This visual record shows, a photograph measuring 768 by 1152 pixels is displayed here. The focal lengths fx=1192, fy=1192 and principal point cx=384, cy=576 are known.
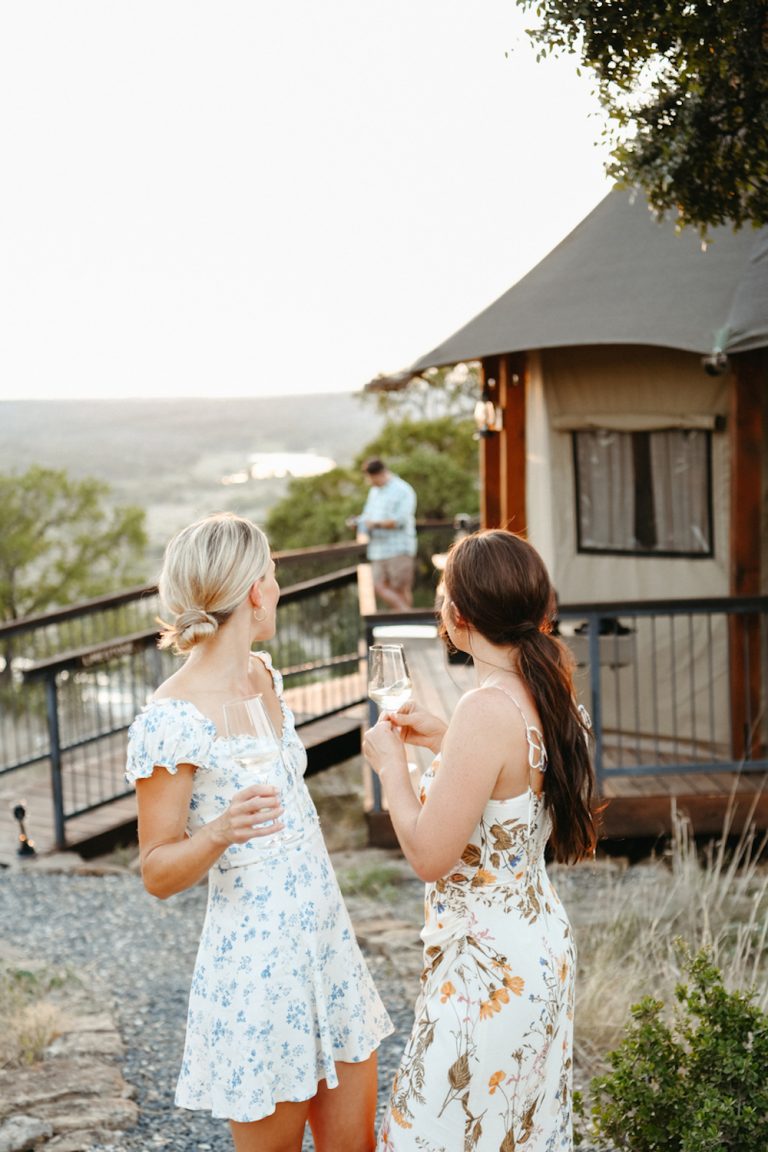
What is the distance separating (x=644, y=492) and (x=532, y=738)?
6.80 m

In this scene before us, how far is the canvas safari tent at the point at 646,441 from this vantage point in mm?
7754

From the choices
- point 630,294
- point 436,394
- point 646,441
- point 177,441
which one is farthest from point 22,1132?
point 177,441

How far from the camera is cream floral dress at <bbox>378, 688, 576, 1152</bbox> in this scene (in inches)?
94.7

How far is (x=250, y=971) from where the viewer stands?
8.22 feet

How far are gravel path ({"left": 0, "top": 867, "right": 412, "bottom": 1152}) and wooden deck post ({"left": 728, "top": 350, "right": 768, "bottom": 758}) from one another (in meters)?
3.45

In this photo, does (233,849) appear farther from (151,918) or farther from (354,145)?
(354,145)

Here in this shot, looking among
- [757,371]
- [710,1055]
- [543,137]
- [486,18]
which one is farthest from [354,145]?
[710,1055]

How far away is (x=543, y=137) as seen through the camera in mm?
10445

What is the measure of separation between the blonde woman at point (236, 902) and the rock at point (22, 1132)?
4.78ft

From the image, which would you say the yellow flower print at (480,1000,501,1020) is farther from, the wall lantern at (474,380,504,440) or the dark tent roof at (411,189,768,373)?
the wall lantern at (474,380,504,440)

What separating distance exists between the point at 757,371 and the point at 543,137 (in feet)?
12.6

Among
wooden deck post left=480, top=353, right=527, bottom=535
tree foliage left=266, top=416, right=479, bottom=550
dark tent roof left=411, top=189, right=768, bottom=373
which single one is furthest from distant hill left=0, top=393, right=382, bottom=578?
dark tent roof left=411, top=189, right=768, bottom=373

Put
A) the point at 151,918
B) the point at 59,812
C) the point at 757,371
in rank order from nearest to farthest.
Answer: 1. the point at 151,918
2. the point at 757,371
3. the point at 59,812

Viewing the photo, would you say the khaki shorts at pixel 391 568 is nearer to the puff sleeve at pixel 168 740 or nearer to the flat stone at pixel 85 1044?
the flat stone at pixel 85 1044
